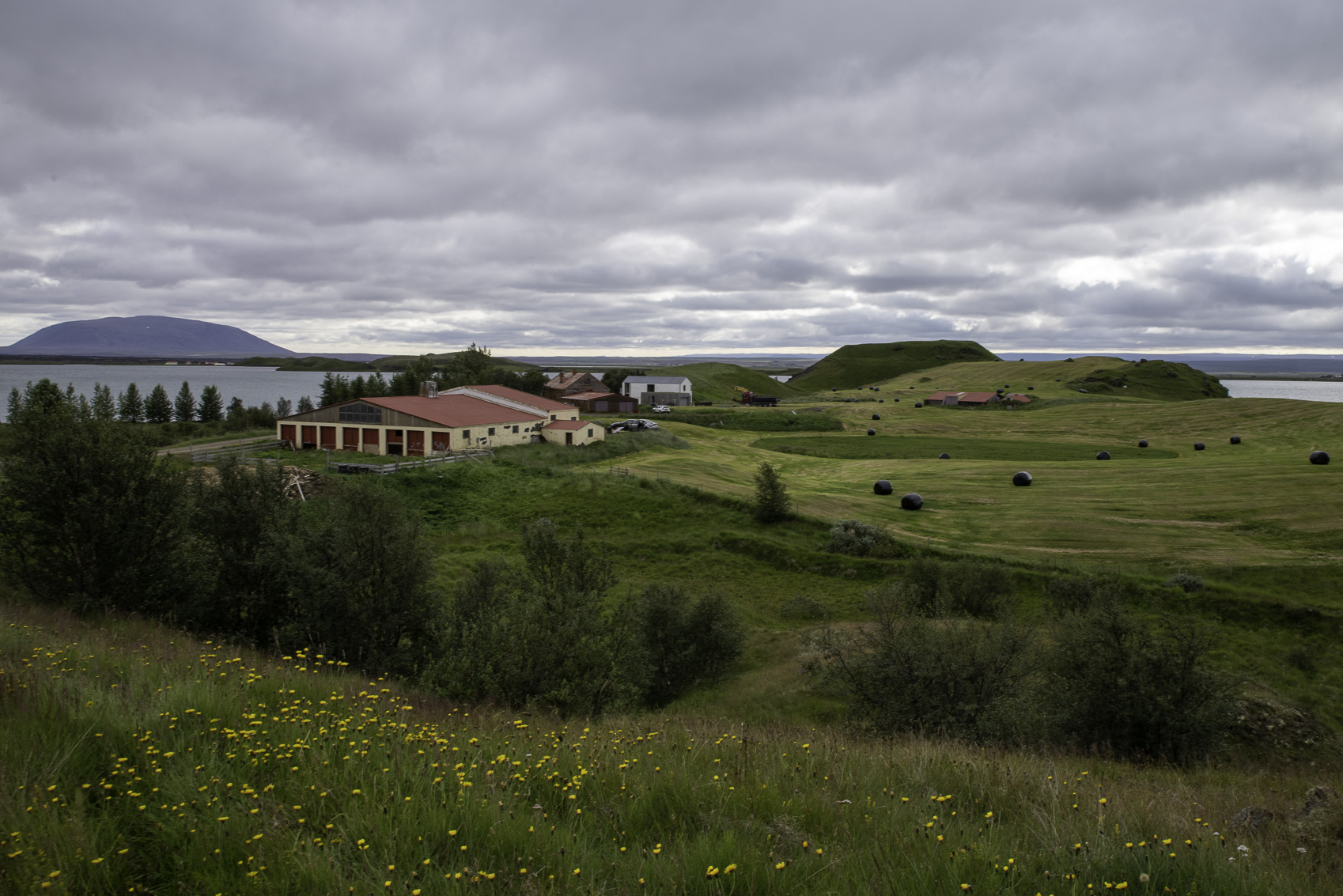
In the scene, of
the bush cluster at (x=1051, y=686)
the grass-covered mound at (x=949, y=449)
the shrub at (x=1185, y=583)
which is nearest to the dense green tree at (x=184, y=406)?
the grass-covered mound at (x=949, y=449)

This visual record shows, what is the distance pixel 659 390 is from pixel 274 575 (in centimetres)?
10439

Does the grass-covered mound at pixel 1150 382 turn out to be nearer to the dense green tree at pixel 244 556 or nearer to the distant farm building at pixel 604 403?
the distant farm building at pixel 604 403

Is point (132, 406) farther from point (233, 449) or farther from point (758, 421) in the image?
point (758, 421)

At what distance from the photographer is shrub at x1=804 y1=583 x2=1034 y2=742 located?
1716 centimetres

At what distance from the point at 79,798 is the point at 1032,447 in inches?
3549

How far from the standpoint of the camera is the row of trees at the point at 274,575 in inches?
656

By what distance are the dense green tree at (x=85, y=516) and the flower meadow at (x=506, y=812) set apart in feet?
38.9

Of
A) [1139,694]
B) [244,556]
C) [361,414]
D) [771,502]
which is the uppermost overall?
[361,414]

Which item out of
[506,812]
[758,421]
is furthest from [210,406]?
[506,812]

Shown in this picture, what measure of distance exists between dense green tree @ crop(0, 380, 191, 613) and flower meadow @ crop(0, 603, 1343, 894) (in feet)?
38.9

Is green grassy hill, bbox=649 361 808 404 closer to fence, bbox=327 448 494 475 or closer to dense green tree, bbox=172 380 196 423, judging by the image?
fence, bbox=327 448 494 475

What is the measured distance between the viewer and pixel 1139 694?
18.0 m

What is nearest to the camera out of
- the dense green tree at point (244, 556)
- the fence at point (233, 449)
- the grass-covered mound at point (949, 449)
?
the dense green tree at point (244, 556)

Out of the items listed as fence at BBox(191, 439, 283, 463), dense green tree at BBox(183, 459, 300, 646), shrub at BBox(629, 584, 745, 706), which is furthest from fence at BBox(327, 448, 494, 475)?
shrub at BBox(629, 584, 745, 706)
